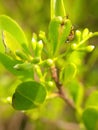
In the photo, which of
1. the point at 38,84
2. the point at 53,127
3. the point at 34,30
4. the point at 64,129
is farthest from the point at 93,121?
the point at 34,30

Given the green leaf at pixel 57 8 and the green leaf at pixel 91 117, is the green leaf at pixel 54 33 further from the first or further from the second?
the green leaf at pixel 91 117

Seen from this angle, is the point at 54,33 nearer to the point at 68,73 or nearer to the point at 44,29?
the point at 68,73

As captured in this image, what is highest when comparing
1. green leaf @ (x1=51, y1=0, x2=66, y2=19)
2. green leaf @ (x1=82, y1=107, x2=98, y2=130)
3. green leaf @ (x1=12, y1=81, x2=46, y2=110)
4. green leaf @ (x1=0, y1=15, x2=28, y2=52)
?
green leaf @ (x1=51, y1=0, x2=66, y2=19)

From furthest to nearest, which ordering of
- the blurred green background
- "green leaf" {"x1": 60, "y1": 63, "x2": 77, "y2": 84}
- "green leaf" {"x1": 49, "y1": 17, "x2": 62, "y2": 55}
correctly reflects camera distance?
1. the blurred green background
2. "green leaf" {"x1": 60, "y1": 63, "x2": 77, "y2": 84}
3. "green leaf" {"x1": 49, "y1": 17, "x2": 62, "y2": 55}

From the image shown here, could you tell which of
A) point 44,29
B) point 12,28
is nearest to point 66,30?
point 12,28

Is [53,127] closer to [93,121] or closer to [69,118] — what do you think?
[69,118]

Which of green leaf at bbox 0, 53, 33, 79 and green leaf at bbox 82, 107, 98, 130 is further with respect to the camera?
green leaf at bbox 82, 107, 98, 130

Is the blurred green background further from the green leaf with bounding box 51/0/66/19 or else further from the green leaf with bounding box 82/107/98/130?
the green leaf with bounding box 51/0/66/19

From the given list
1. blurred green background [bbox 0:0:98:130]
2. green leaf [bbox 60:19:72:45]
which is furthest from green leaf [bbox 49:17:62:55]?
blurred green background [bbox 0:0:98:130]
